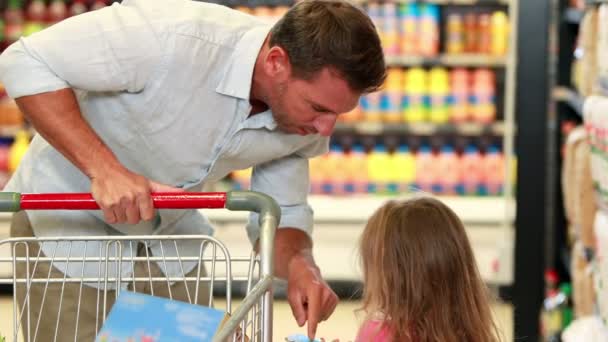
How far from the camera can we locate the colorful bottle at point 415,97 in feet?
18.0

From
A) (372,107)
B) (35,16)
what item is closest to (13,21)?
(35,16)

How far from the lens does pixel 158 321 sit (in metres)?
1.48

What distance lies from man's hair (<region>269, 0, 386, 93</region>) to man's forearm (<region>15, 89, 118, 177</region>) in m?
0.39

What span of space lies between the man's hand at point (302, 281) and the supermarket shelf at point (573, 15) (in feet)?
8.11

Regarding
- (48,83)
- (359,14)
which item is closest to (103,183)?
(48,83)

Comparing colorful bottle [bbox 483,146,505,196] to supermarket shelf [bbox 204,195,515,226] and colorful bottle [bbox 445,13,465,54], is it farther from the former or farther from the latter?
colorful bottle [bbox 445,13,465,54]

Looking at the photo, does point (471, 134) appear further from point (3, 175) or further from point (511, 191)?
point (3, 175)

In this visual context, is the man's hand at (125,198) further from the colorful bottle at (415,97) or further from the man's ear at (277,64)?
the colorful bottle at (415,97)

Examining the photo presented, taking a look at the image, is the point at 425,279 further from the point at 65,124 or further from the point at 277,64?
the point at 65,124

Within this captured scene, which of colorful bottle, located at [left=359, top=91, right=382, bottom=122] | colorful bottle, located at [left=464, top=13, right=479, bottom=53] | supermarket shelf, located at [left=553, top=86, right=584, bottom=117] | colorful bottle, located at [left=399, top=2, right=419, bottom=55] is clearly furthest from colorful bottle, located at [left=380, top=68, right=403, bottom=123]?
supermarket shelf, located at [left=553, top=86, right=584, bottom=117]

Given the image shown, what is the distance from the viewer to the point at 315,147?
232 cm

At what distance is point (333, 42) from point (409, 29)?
3547mm

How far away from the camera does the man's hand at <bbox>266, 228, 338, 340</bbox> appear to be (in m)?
1.99

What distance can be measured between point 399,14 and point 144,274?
356 centimetres
